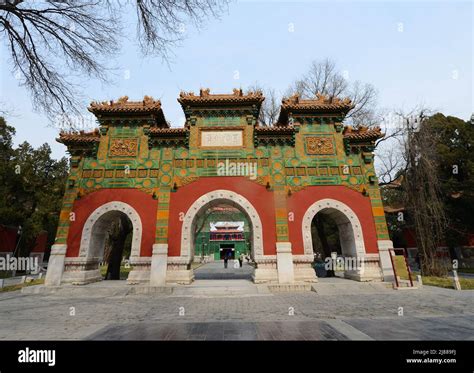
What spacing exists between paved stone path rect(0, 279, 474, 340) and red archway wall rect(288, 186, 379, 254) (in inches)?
94.3

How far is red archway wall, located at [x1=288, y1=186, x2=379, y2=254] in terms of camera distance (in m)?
11.5

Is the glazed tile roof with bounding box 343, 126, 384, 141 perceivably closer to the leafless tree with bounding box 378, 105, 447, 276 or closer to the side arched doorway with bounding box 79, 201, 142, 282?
the leafless tree with bounding box 378, 105, 447, 276

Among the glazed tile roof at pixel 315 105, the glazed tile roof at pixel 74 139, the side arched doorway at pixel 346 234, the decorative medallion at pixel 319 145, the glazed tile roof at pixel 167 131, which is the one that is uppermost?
the glazed tile roof at pixel 315 105

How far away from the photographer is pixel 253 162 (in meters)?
12.5

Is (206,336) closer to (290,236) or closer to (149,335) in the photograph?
(149,335)

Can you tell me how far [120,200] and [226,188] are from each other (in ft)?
16.3

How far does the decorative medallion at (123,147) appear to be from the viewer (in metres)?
12.6

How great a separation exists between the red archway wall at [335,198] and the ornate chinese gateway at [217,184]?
46 millimetres

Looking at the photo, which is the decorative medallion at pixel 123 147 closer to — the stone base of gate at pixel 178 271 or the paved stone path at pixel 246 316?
the stone base of gate at pixel 178 271

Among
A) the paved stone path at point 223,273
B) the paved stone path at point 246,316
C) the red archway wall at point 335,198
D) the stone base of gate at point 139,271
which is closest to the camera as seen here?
the paved stone path at point 246,316

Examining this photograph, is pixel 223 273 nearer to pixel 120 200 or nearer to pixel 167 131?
pixel 120 200

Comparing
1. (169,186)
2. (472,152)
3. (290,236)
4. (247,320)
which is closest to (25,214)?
(169,186)

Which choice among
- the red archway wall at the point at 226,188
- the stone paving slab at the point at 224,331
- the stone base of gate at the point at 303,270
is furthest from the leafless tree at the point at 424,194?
the stone paving slab at the point at 224,331

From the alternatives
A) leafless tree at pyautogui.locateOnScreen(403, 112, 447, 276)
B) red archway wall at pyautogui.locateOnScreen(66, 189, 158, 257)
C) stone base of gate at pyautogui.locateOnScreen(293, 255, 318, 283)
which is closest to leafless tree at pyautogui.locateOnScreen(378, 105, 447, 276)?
leafless tree at pyautogui.locateOnScreen(403, 112, 447, 276)
